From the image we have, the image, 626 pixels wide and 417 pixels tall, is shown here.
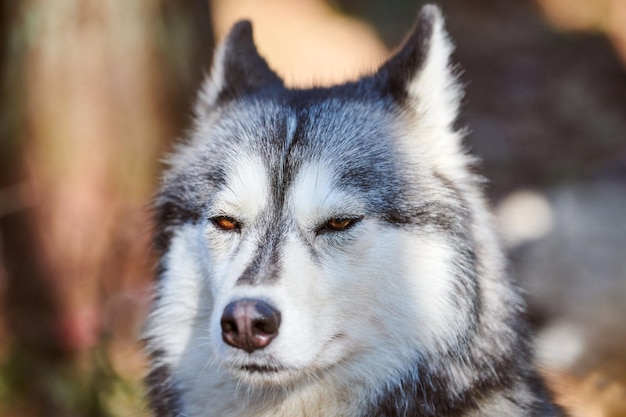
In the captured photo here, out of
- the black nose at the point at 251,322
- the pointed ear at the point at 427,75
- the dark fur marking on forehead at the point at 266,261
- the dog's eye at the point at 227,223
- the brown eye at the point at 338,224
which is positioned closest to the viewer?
the black nose at the point at 251,322

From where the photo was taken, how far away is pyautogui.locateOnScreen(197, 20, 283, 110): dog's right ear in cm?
485

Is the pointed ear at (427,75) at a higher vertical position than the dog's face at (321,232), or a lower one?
higher

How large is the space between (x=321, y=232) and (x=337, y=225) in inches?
3.3

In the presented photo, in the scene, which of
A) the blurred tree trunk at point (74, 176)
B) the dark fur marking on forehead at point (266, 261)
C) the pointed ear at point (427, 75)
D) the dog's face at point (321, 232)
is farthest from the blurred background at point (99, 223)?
the dark fur marking on forehead at point (266, 261)

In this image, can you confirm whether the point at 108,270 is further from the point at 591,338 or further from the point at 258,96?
the point at 591,338

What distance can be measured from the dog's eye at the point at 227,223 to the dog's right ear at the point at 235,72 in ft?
3.32

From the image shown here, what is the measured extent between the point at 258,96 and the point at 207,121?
39 centimetres

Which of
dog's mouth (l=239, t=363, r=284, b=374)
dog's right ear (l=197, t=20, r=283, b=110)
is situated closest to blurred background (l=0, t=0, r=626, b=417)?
dog's right ear (l=197, t=20, r=283, b=110)

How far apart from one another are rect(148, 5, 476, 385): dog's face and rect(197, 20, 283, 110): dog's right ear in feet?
0.78

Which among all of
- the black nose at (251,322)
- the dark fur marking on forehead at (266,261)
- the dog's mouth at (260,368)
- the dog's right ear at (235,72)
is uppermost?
the dog's right ear at (235,72)

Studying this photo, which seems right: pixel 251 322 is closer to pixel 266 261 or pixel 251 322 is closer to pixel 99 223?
pixel 266 261

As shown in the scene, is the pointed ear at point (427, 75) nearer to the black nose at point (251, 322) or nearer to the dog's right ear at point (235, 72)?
the dog's right ear at point (235, 72)

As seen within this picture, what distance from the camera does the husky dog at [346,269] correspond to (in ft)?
12.2

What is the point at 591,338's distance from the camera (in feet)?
25.9
